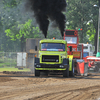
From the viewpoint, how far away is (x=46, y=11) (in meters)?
26.3

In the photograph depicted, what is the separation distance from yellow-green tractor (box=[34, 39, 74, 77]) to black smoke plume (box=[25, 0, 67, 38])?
5386 mm

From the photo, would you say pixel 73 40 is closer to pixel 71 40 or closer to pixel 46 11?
pixel 71 40

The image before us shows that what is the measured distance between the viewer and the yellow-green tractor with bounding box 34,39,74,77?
64.1 ft

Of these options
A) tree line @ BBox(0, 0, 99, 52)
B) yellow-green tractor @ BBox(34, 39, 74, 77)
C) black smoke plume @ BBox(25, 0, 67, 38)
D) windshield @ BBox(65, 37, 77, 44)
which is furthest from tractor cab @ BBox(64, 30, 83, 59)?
tree line @ BBox(0, 0, 99, 52)

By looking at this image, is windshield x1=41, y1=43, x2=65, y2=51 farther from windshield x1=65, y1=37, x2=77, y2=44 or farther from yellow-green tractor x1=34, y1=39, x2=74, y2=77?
windshield x1=65, y1=37, x2=77, y2=44

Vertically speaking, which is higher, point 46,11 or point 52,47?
point 46,11

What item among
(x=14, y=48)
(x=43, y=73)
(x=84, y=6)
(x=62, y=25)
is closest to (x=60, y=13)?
(x=62, y=25)

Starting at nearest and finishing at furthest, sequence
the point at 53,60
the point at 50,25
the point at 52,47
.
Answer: the point at 53,60, the point at 52,47, the point at 50,25

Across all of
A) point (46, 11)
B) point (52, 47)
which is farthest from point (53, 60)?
point (46, 11)

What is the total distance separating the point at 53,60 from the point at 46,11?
314 inches

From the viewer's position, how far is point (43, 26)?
1035 inches

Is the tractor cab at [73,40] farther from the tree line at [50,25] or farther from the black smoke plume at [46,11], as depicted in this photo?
the tree line at [50,25]

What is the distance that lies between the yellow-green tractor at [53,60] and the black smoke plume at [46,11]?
539cm

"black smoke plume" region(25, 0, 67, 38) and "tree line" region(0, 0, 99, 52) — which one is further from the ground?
"tree line" region(0, 0, 99, 52)
